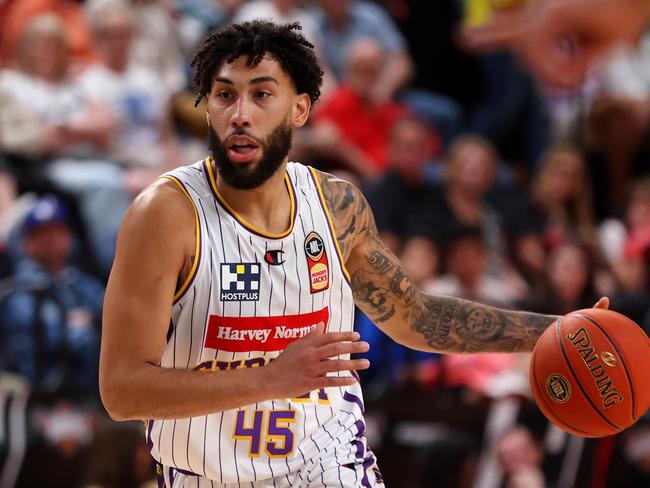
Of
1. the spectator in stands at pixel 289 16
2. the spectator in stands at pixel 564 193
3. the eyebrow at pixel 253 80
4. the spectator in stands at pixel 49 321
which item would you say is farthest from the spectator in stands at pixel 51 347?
the spectator in stands at pixel 564 193

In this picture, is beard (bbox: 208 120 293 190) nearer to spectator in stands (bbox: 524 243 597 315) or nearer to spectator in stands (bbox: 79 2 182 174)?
spectator in stands (bbox: 524 243 597 315)

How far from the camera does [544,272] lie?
8023mm

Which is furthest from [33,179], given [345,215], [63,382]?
[345,215]

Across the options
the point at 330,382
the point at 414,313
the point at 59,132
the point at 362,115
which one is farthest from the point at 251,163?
the point at 362,115

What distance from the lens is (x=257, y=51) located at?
366 centimetres

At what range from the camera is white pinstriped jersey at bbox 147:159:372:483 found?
3.59 metres

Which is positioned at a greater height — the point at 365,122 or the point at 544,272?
the point at 365,122

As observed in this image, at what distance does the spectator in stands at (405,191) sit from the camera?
8.09 m

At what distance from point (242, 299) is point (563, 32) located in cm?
685

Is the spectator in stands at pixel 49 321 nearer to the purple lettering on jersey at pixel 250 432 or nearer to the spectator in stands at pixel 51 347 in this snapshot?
the spectator in stands at pixel 51 347

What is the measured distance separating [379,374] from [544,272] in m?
1.69

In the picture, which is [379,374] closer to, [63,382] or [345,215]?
[63,382]

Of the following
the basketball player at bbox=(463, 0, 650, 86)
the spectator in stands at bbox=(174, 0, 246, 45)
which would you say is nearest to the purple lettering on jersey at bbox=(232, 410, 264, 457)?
the spectator in stands at bbox=(174, 0, 246, 45)

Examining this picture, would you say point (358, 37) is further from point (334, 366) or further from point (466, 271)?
point (334, 366)
